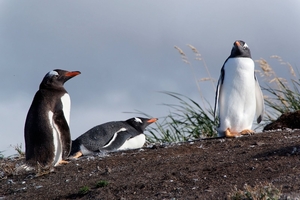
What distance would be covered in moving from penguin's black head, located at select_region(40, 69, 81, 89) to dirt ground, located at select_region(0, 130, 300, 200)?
1188mm

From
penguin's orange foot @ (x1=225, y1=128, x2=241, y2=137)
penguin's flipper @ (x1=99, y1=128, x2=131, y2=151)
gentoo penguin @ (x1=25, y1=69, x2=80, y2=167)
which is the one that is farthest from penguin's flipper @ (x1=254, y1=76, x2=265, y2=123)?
gentoo penguin @ (x1=25, y1=69, x2=80, y2=167)

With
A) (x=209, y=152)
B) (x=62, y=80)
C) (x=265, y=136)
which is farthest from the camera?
(x=62, y=80)

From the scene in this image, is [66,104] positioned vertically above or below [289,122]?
above

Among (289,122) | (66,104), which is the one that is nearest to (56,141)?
(66,104)

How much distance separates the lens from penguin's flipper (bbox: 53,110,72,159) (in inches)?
299

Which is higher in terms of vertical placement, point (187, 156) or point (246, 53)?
point (246, 53)

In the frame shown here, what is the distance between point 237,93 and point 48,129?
2768 millimetres

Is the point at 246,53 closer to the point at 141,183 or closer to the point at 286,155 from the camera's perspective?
the point at 286,155

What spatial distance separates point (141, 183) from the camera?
5.52 m

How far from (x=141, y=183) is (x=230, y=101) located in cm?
333

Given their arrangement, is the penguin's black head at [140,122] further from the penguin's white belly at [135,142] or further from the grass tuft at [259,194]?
the grass tuft at [259,194]

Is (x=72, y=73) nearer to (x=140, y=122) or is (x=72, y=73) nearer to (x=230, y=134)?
(x=230, y=134)

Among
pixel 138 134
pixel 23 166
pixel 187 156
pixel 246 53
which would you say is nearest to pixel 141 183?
pixel 187 156

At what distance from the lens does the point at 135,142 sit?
9.88 metres
